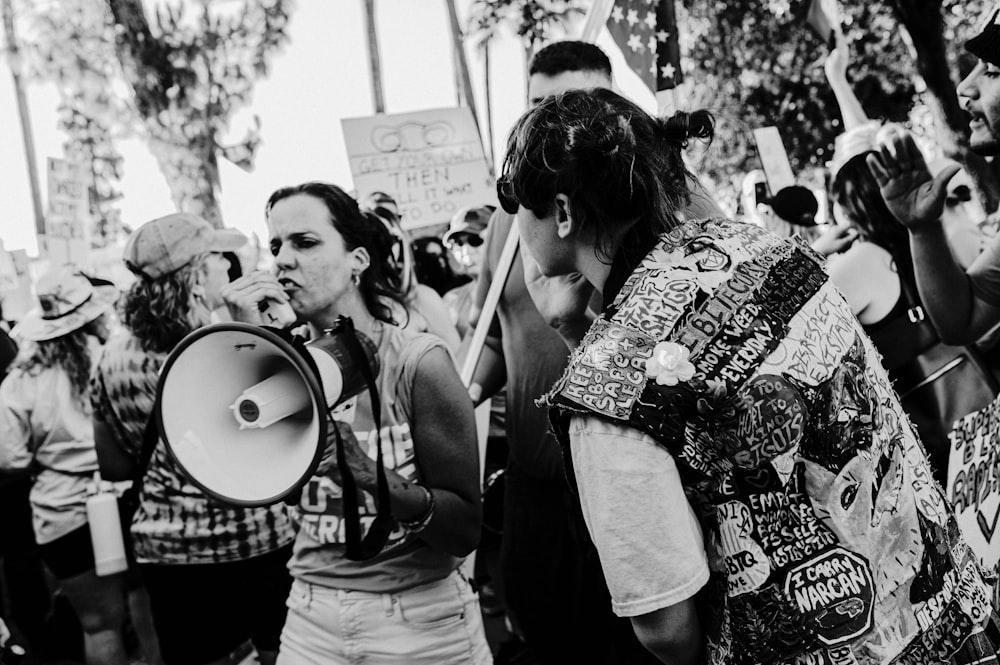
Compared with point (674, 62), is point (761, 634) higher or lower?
lower

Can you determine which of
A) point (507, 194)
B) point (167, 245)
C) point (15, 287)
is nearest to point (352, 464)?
point (507, 194)

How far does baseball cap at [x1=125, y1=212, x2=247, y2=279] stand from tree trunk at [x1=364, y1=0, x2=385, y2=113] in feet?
46.1

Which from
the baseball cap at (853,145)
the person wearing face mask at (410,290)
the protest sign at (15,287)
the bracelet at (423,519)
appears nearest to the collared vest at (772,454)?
the bracelet at (423,519)

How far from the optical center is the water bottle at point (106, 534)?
12.2ft

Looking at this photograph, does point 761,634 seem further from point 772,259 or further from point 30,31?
point 30,31

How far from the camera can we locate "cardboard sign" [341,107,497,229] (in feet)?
15.0

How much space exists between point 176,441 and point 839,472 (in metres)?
1.23

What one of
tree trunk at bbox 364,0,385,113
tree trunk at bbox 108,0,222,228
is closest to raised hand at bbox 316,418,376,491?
tree trunk at bbox 108,0,222,228

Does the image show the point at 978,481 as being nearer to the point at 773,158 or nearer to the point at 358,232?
the point at 358,232

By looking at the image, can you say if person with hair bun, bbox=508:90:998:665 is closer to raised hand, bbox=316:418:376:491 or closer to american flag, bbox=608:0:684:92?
raised hand, bbox=316:418:376:491

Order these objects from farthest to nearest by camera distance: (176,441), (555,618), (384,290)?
(555,618), (384,290), (176,441)

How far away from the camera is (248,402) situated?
1.86m

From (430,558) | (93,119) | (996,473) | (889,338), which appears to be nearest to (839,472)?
(996,473)

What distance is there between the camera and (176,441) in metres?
1.76
